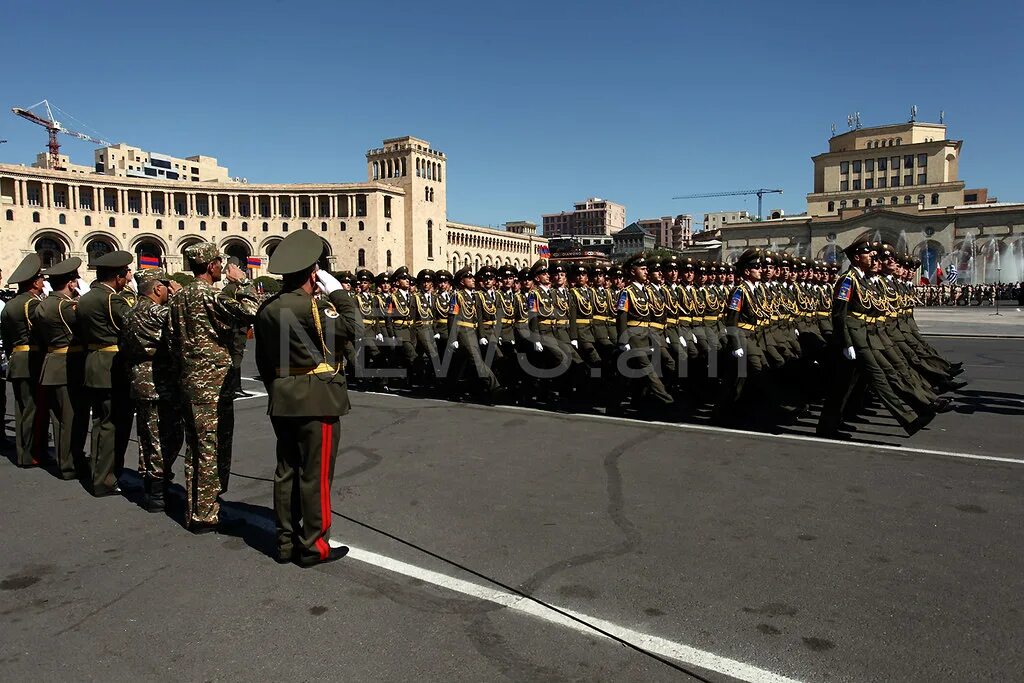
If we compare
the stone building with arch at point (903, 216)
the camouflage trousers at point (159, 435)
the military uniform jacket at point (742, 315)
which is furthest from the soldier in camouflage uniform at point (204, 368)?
the stone building with arch at point (903, 216)

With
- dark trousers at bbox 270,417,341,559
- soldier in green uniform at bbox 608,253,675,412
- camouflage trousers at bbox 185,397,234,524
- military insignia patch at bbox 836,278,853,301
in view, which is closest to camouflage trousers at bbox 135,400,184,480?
camouflage trousers at bbox 185,397,234,524

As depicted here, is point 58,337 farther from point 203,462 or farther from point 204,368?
point 203,462

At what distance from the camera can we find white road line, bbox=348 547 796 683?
293 cm

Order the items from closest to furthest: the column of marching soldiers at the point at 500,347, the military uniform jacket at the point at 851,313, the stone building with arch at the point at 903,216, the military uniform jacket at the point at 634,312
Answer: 1. the column of marching soldiers at the point at 500,347
2. the military uniform jacket at the point at 851,313
3. the military uniform jacket at the point at 634,312
4. the stone building with arch at the point at 903,216

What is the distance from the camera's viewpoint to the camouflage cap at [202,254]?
4793 millimetres

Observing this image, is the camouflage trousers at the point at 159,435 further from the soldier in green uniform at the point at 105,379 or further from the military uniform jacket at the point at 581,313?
the military uniform jacket at the point at 581,313

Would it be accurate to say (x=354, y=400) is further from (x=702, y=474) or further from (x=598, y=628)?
(x=598, y=628)

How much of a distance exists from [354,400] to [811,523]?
297 inches

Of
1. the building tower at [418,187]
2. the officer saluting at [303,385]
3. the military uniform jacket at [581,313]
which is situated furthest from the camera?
the building tower at [418,187]

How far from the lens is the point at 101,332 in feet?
19.4

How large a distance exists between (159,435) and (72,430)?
1.64 metres

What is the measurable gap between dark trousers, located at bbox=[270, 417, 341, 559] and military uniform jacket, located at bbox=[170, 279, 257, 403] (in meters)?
0.88

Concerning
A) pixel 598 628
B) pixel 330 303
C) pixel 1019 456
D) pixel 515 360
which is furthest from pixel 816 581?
pixel 515 360

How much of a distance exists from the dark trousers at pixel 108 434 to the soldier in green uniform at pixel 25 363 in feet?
4.64
